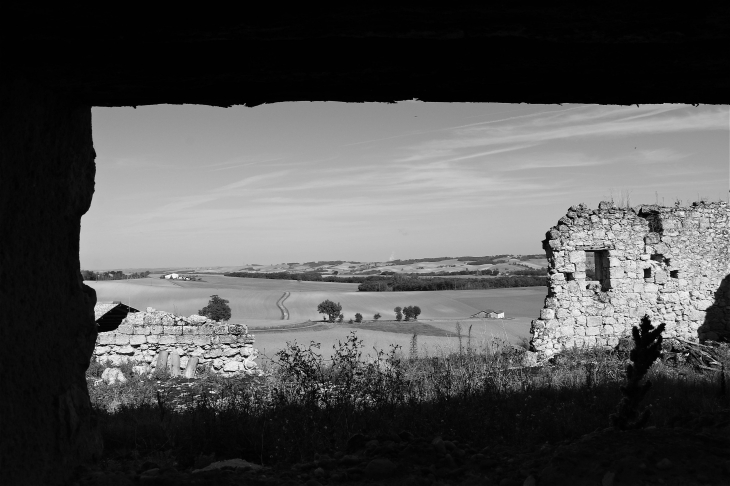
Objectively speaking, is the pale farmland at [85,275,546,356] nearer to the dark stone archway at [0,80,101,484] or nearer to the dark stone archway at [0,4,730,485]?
the dark stone archway at [0,80,101,484]

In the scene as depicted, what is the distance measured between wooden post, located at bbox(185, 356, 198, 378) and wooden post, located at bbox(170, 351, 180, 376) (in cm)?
17

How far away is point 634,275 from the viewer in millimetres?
11203

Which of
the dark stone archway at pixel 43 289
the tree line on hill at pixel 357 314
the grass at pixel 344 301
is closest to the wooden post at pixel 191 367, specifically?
the dark stone archway at pixel 43 289

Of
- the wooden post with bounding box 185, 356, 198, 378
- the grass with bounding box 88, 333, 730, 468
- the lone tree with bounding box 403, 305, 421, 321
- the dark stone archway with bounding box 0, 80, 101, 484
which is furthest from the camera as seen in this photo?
the lone tree with bounding box 403, 305, 421, 321

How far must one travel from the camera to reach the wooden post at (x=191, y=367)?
10266mm

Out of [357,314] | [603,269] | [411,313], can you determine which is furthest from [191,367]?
[411,313]

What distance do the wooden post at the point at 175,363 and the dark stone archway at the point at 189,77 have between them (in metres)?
7.44

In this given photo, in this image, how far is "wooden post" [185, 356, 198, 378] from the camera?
10266 mm

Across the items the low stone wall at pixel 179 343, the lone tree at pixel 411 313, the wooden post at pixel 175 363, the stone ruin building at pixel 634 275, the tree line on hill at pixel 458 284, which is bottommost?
the lone tree at pixel 411 313

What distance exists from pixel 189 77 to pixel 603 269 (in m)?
10.6

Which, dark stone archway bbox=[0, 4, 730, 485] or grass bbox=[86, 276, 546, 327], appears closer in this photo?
dark stone archway bbox=[0, 4, 730, 485]

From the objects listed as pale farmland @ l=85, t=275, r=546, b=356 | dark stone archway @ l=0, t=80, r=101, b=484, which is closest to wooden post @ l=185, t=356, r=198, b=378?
→ dark stone archway @ l=0, t=80, r=101, b=484

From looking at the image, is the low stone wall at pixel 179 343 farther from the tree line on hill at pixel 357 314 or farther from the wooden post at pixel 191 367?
the tree line on hill at pixel 357 314

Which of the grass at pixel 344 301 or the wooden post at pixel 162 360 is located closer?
the wooden post at pixel 162 360
